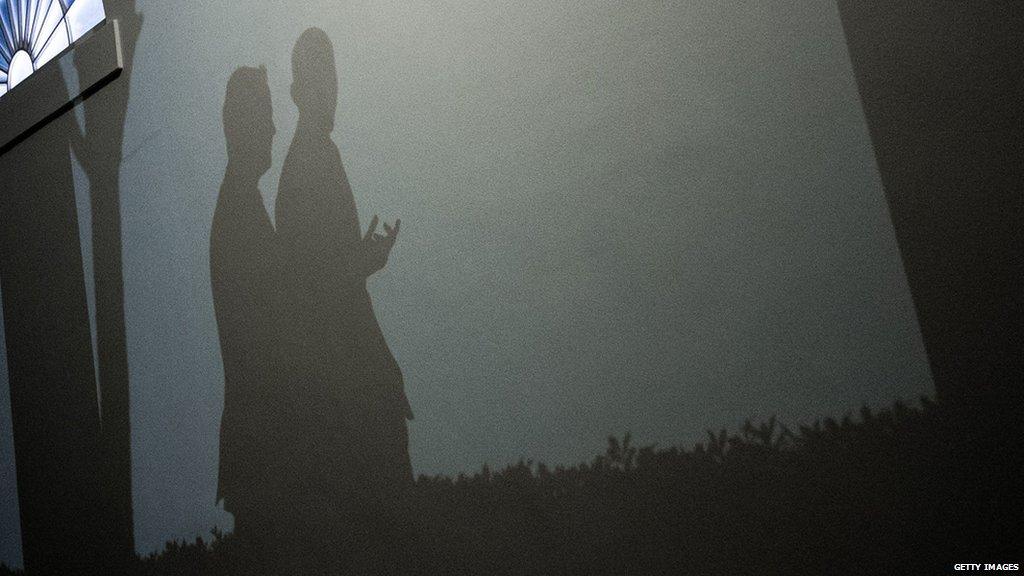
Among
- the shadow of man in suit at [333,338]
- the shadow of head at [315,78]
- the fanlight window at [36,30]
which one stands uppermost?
the fanlight window at [36,30]

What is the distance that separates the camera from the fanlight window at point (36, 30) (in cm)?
300

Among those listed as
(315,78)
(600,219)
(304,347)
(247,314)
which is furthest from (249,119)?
(600,219)

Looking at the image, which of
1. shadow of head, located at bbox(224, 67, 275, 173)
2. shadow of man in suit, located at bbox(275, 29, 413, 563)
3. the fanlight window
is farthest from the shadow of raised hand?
the fanlight window

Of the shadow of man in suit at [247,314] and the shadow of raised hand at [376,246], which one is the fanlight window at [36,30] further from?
the shadow of raised hand at [376,246]

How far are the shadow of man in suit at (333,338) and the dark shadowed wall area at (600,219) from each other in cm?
5

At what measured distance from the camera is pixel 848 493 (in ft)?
4.58

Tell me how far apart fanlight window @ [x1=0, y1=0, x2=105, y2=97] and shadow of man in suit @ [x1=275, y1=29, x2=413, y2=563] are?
4.03ft

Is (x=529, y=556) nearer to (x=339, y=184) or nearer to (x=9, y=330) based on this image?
(x=339, y=184)

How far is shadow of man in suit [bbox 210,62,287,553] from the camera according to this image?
224 cm

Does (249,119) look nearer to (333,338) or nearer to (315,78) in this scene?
(315,78)

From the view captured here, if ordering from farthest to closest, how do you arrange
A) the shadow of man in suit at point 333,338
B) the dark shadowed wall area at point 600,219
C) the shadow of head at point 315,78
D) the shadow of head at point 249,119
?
the shadow of head at point 249,119, the shadow of head at point 315,78, the shadow of man in suit at point 333,338, the dark shadowed wall area at point 600,219

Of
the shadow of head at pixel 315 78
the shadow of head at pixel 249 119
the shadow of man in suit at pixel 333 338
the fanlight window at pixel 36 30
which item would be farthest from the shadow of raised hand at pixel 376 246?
the fanlight window at pixel 36 30

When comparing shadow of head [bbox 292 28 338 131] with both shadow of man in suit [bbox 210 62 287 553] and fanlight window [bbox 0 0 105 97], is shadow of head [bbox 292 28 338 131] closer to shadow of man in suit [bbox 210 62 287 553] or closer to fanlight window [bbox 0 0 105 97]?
shadow of man in suit [bbox 210 62 287 553]

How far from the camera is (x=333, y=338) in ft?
6.97
